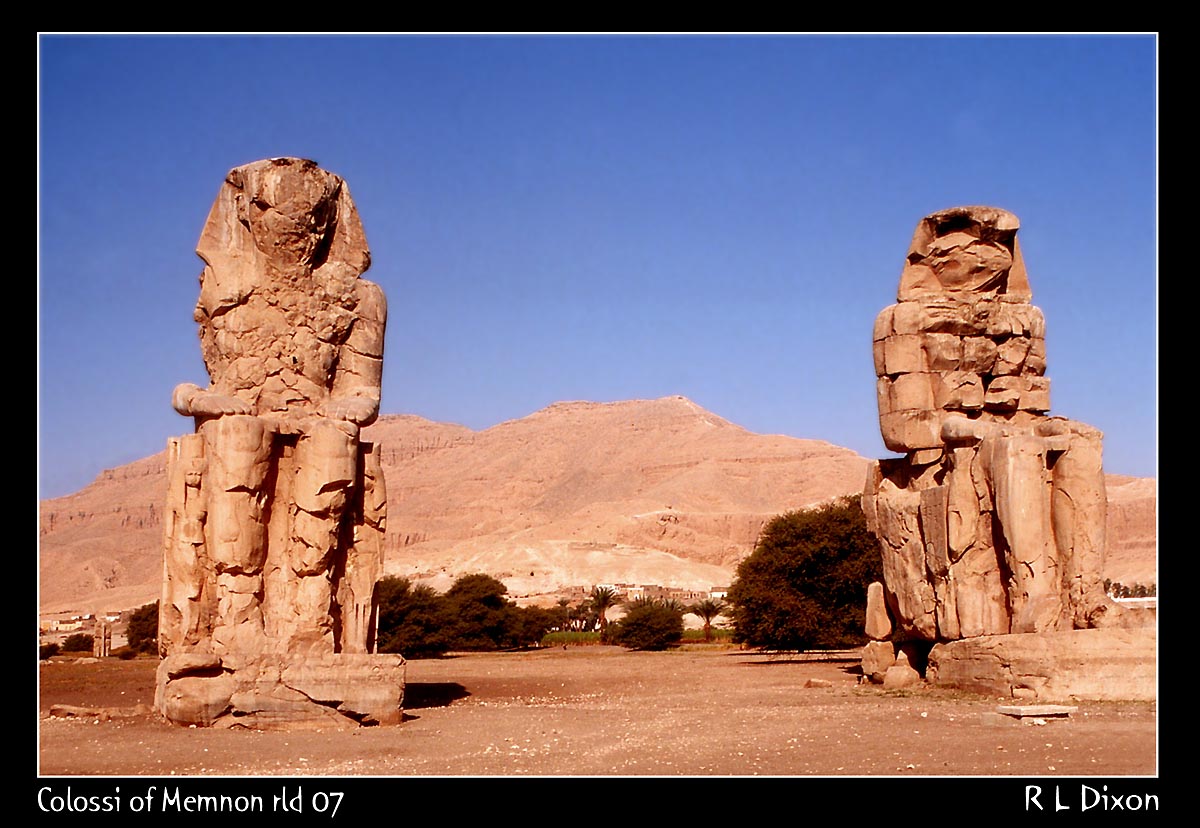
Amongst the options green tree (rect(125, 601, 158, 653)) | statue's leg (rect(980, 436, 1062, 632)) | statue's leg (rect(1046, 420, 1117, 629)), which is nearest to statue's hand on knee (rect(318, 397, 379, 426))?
statue's leg (rect(980, 436, 1062, 632))

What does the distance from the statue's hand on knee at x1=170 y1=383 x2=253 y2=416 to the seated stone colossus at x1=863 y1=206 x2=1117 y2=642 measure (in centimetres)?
617

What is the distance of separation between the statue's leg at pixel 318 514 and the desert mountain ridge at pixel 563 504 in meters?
50.2

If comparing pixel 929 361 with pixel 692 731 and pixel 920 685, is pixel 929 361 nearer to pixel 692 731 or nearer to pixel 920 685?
pixel 920 685

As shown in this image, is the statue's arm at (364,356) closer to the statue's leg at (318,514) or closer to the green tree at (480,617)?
the statue's leg at (318,514)

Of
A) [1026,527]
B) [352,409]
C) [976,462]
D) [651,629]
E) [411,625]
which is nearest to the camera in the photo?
[352,409]

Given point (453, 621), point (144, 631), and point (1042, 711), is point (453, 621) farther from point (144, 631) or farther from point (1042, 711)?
point (1042, 711)

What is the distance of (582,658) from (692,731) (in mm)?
14618

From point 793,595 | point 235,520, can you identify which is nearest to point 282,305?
point 235,520

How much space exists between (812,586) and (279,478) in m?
13.9

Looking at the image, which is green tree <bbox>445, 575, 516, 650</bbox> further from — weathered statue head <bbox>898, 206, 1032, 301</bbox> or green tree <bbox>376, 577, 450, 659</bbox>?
weathered statue head <bbox>898, 206, 1032, 301</bbox>

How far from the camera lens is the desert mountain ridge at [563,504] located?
73188 millimetres

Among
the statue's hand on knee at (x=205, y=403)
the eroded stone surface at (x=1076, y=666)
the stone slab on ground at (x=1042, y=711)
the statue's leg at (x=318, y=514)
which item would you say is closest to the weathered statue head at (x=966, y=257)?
the eroded stone surface at (x=1076, y=666)

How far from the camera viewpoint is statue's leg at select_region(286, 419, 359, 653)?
11148mm

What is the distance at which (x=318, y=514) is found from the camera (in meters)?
11.2
